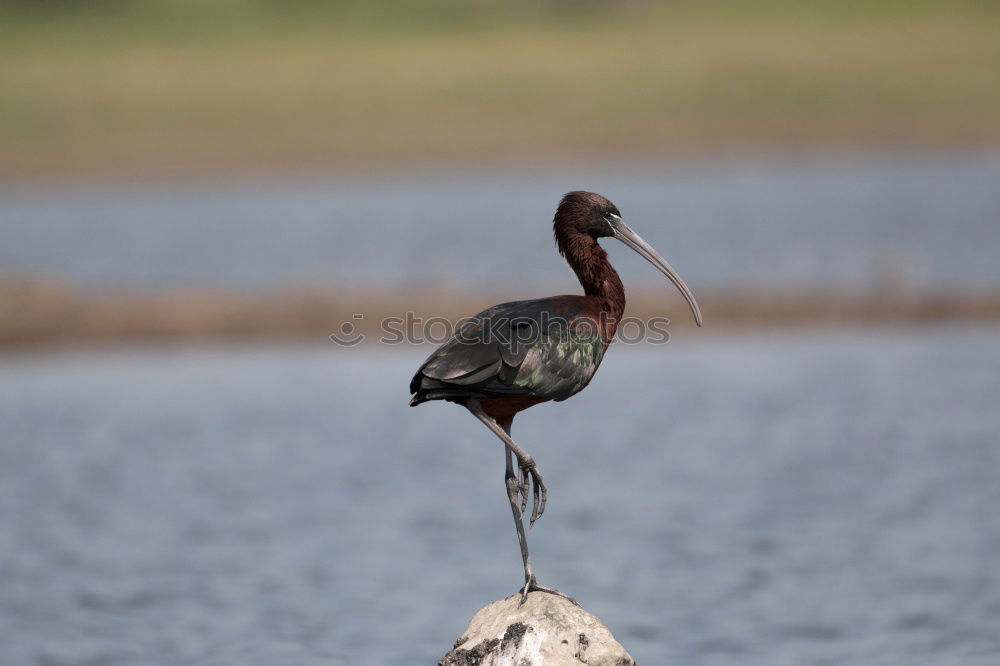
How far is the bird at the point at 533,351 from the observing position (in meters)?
8.30

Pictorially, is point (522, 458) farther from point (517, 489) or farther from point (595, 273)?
point (595, 273)

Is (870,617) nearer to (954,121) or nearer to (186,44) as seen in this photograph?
(954,121)

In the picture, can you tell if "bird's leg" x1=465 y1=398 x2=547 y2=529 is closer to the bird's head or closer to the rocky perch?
the rocky perch

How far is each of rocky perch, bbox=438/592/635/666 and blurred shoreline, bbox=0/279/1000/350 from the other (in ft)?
45.0

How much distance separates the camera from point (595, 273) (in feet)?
29.4

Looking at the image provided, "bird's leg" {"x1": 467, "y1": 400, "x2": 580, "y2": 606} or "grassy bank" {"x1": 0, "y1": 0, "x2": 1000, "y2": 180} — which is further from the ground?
"grassy bank" {"x1": 0, "y1": 0, "x2": 1000, "y2": 180}

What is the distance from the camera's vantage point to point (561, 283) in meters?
25.2

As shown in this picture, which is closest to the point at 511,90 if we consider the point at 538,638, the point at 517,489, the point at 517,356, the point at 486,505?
the point at 486,505

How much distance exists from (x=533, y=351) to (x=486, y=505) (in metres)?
6.61

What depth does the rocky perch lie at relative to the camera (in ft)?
27.3

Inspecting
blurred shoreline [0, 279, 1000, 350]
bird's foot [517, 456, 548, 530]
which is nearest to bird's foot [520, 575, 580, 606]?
bird's foot [517, 456, 548, 530]

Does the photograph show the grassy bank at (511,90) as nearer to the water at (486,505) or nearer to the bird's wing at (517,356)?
the water at (486,505)

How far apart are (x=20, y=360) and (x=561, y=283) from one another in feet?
28.3

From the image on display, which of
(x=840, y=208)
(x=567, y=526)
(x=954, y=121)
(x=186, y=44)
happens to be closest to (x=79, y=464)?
(x=567, y=526)
